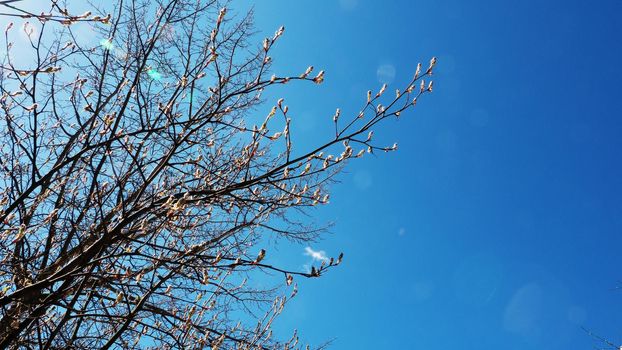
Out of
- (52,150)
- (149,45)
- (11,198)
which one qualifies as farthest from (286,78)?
(11,198)

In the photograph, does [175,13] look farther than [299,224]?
No

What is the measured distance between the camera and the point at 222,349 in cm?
393

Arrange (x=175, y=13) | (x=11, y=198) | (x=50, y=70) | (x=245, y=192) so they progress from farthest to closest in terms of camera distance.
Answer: (x=245, y=192) < (x=175, y=13) < (x=11, y=198) < (x=50, y=70)

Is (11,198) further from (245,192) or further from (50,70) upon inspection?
(50,70)

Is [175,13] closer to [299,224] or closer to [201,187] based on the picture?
[201,187]

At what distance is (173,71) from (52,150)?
1357 millimetres

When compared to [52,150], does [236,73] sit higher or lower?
higher

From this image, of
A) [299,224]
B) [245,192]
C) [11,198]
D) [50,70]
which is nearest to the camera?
[50,70]

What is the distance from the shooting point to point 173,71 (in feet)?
13.9

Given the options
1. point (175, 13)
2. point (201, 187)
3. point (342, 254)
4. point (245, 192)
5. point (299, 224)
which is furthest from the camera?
point (299, 224)

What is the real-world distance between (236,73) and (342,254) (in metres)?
2.22

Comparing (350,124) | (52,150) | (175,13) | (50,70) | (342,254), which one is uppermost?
(175,13)

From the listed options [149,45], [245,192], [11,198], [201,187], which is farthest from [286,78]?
[11,198]

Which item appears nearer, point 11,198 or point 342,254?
point 342,254
